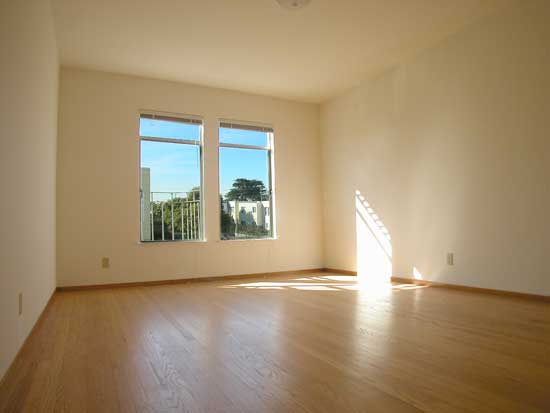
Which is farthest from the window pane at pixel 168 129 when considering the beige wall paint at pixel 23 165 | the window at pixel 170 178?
the beige wall paint at pixel 23 165

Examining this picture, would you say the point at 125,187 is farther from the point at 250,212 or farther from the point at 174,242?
the point at 250,212

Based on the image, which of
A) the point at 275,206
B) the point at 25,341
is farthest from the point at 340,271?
the point at 25,341

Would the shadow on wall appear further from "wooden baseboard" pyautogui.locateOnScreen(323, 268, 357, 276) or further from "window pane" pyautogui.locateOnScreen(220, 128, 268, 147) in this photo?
"window pane" pyautogui.locateOnScreen(220, 128, 268, 147)

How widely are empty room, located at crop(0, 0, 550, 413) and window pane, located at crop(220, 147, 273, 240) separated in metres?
0.03

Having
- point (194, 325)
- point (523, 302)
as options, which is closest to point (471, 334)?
point (523, 302)

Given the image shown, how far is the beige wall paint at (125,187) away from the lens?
4.54m

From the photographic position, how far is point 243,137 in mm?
5707

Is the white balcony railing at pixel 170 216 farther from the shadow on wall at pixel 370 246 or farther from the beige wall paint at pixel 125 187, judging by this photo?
the shadow on wall at pixel 370 246

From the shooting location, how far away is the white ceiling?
349 centimetres

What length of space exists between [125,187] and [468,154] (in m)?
3.88

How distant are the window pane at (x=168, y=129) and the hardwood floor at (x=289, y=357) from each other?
7.82 feet

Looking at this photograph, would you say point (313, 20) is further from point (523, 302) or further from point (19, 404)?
point (19, 404)

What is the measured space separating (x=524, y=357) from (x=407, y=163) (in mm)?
3041

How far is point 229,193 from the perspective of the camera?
5531mm
